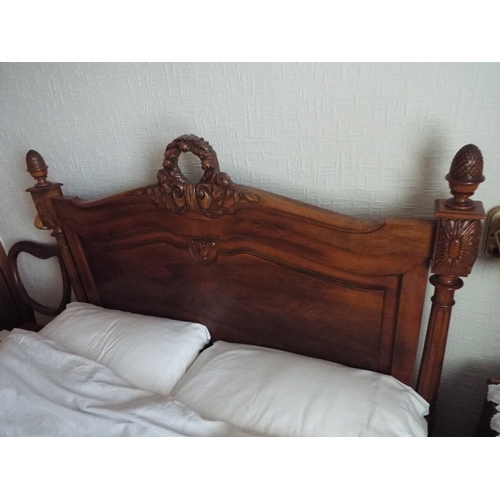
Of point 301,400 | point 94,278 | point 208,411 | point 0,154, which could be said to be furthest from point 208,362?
point 0,154

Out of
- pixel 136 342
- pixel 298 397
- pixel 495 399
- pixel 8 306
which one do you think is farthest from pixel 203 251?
pixel 8 306

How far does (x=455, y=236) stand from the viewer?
0.64 meters

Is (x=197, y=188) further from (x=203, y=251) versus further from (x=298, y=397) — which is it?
(x=298, y=397)

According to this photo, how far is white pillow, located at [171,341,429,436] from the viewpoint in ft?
2.32

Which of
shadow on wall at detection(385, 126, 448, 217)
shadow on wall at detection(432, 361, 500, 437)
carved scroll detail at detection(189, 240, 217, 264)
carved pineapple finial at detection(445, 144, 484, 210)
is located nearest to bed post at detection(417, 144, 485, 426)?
carved pineapple finial at detection(445, 144, 484, 210)

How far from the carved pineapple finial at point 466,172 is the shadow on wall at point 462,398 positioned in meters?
0.50

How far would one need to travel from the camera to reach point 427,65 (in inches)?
26.4

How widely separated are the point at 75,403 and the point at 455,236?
87 centimetres

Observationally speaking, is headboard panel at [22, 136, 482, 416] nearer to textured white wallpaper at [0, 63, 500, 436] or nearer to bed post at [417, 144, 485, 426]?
bed post at [417, 144, 485, 426]

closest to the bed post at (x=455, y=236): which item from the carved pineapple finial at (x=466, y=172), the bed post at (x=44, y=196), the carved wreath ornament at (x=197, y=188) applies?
the carved pineapple finial at (x=466, y=172)

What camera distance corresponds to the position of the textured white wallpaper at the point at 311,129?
27.7 inches
